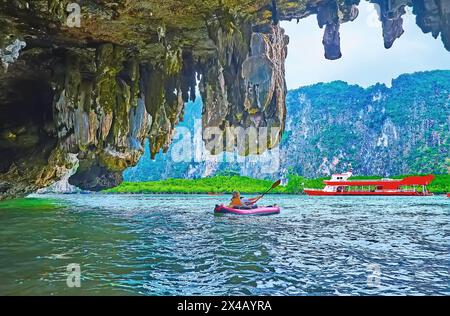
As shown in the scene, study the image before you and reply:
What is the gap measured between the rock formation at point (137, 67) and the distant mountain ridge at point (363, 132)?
11650cm

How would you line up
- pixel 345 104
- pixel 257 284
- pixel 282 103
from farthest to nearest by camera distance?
pixel 345 104 → pixel 282 103 → pixel 257 284

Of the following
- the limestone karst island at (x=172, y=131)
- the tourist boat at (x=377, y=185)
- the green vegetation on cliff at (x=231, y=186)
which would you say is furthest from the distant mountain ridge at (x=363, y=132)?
the limestone karst island at (x=172, y=131)

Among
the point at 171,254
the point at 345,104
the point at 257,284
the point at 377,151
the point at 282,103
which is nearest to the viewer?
the point at 257,284

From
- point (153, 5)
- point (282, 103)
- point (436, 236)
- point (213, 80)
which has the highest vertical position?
point (153, 5)

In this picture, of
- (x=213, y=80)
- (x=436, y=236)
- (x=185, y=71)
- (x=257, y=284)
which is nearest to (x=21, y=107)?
(x=185, y=71)

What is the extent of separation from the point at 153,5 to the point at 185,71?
23.0 ft

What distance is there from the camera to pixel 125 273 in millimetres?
8430

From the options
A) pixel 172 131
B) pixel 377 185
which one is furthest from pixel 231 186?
pixel 172 131

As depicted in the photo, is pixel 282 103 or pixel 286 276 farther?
pixel 282 103

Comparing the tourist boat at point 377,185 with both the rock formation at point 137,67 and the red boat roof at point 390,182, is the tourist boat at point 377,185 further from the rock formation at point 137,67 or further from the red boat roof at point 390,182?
the rock formation at point 137,67

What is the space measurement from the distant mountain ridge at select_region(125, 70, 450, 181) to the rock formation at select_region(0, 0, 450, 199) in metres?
116

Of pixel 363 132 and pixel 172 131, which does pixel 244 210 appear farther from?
pixel 363 132

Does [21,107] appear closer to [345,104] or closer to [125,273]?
[125,273]

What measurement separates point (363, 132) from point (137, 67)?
147088 mm
